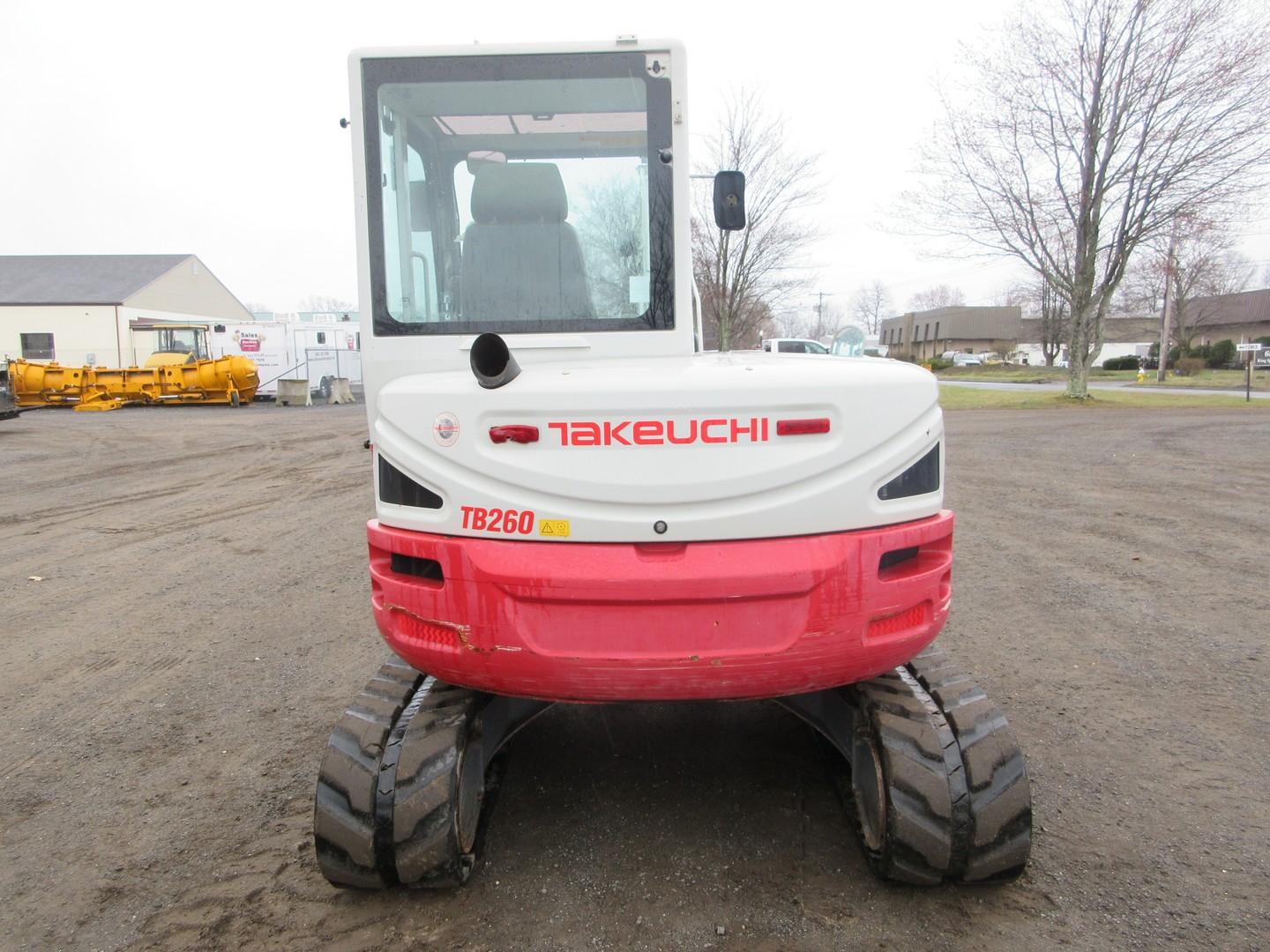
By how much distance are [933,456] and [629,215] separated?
5.10 feet

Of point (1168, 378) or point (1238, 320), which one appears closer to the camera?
point (1168, 378)

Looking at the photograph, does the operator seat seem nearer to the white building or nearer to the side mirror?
the side mirror

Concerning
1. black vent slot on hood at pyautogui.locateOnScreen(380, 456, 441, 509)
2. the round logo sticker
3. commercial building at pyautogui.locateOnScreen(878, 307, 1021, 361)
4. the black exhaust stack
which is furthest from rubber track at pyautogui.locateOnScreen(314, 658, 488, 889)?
commercial building at pyautogui.locateOnScreen(878, 307, 1021, 361)

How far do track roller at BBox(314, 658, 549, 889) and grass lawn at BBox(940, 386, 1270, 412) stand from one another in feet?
65.5

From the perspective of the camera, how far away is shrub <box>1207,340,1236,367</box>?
48.5 m

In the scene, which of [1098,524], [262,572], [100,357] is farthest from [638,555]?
[100,357]

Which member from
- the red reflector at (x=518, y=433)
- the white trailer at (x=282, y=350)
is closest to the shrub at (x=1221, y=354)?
the white trailer at (x=282, y=350)

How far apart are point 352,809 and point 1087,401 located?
23133mm

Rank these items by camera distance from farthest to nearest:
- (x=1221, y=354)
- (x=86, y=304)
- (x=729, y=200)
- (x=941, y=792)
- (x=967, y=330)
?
(x=967, y=330), (x=1221, y=354), (x=86, y=304), (x=729, y=200), (x=941, y=792)

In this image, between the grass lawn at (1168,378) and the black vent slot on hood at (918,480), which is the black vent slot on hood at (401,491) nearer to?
the black vent slot on hood at (918,480)

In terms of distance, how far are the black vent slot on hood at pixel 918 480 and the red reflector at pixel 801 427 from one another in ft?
0.85

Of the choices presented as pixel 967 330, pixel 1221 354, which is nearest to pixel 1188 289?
pixel 1221 354

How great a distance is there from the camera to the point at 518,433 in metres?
2.32

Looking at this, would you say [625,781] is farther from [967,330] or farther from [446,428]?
[967,330]
